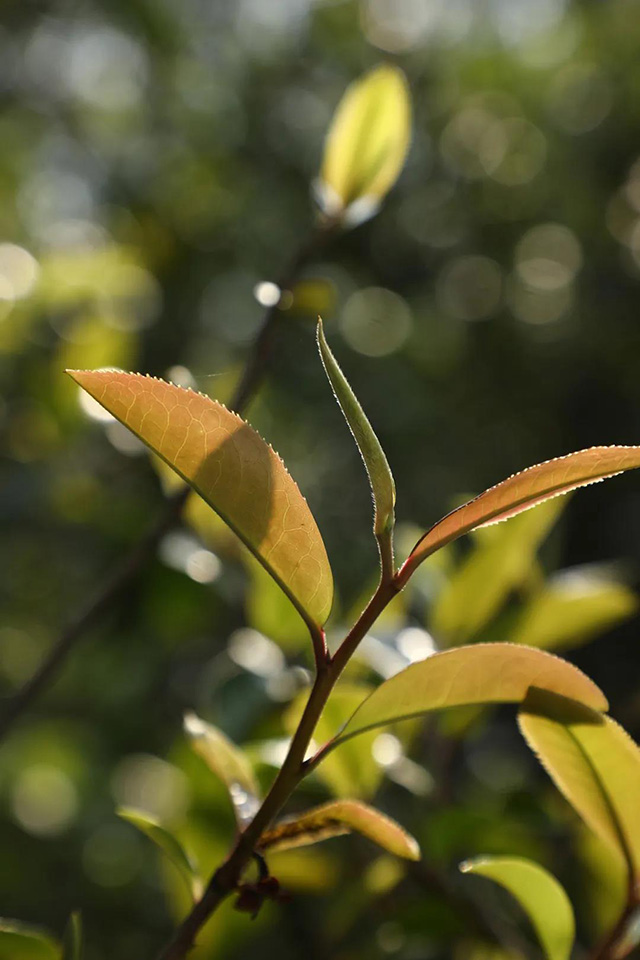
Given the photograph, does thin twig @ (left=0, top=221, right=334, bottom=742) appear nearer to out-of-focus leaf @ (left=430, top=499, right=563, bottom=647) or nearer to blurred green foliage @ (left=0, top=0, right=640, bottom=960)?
blurred green foliage @ (left=0, top=0, right=640, bottom=960)

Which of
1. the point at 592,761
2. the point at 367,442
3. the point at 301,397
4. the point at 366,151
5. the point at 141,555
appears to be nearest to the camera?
the point at 367,442

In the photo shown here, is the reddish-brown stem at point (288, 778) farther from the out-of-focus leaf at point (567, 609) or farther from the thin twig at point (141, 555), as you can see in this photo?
the out-of-focus leaf at point (567, 609)

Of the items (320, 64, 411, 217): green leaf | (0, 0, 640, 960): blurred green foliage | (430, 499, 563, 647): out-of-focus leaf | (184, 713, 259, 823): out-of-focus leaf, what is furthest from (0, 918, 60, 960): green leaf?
(320, 64, 411, 217): green leaf

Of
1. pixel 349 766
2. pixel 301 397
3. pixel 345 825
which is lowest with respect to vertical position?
pixel 301 397

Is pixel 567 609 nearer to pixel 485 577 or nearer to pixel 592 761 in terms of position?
pixel 485 577

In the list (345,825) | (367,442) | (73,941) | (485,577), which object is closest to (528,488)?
(367,442)

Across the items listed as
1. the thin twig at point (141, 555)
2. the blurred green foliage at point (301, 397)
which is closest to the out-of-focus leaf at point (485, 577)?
the blurred green foliage at point (301, 397)
